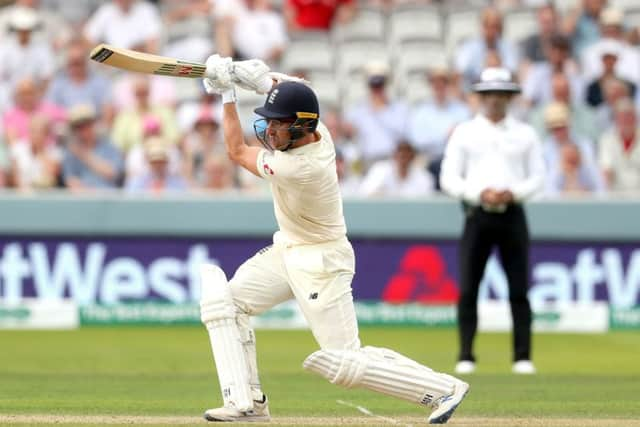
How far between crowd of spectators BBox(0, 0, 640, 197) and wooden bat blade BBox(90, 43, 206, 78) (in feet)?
17.2

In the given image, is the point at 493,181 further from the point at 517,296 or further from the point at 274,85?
the point at 274,85

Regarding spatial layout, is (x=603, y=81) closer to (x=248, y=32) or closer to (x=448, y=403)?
(x=248, y=32)

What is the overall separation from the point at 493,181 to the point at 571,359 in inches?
70.5

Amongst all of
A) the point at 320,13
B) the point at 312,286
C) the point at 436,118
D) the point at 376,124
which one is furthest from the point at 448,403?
the point at 320,13

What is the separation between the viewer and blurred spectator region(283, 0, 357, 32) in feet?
48.7

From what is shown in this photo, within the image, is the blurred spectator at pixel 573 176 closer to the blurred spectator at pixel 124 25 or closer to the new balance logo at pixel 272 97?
the blurred spectator at pixel 124 25

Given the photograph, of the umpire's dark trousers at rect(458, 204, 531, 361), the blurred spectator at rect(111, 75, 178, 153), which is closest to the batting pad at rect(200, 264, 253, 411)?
the umpire's dark trousers at rect(458, 204, 531, 361)

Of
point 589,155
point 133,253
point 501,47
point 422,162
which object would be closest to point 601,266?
point 589,155

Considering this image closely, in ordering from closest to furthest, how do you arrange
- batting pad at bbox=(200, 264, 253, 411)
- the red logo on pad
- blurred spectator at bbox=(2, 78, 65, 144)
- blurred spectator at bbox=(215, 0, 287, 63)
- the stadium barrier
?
batting pad at bbox=(200, 264, 253, 411)
the stadium barrier
the red logo on pad
blurred spectator at bbox=(2, 78, 65, 144)
blurred spectator at bbox=(215, 0, 287, 63)

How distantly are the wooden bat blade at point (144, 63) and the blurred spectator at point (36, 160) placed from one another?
636 cm

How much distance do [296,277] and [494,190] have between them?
312cm

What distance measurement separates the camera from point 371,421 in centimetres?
655

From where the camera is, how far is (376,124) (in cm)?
1377

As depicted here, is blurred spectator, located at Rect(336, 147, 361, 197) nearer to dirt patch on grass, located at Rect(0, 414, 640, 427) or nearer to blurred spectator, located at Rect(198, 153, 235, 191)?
blurred spectator, located at Rect(198, 153, 235, 191)
